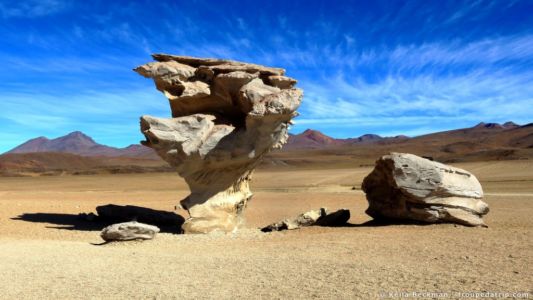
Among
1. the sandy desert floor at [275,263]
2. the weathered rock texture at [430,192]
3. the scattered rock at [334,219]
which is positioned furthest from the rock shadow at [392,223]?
the scattered rock at [334,219]

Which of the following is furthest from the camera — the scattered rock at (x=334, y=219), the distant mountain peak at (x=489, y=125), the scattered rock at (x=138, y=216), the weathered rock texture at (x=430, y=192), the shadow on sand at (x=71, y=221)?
the distant mountain peak at (x=489, y=125)

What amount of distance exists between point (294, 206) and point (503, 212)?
9.06m

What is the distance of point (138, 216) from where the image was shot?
1620 cm

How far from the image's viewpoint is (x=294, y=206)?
22.3 m

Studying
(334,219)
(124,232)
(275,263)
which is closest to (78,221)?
(124,232)

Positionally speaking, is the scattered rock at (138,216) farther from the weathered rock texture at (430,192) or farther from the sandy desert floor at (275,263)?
the weathered rock texture at (430,192)

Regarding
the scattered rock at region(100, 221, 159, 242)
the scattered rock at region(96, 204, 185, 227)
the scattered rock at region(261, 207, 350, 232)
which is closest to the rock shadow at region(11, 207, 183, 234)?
the scattered rock at region(96, 204, 185, 227)

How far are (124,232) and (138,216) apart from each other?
16.8 ft

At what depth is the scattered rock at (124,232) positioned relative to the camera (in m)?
11.2

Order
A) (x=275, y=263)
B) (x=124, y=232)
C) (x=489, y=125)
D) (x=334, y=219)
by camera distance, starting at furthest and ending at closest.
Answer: (x=489, y=125) < (x=334, y=219) < (x=124, y=232) < (x=275, y=263)

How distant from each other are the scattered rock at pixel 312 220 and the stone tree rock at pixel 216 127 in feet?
4.64

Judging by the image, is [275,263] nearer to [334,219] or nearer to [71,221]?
[334,219]

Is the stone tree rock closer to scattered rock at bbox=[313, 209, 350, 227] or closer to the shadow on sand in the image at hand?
the shadow on sand

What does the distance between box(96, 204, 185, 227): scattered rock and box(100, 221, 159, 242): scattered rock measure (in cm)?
447
